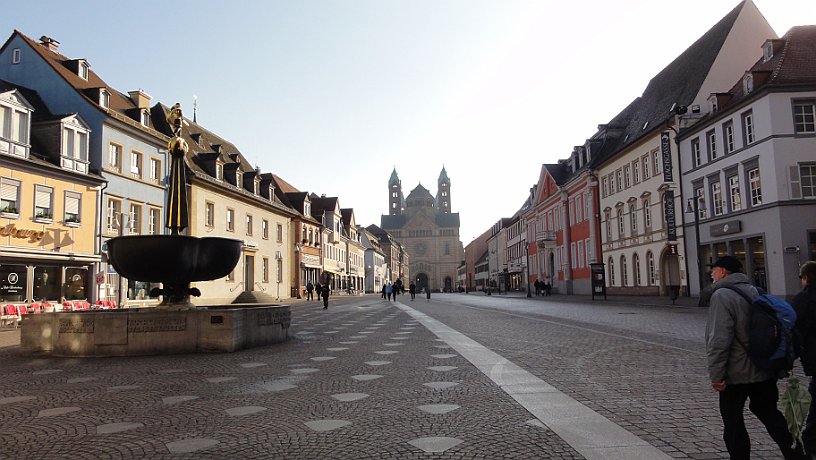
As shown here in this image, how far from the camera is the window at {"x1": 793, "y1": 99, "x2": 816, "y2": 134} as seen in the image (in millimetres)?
26547

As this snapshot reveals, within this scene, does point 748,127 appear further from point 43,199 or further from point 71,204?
point 43,199

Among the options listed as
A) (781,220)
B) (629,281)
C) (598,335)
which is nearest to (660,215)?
(629,281)

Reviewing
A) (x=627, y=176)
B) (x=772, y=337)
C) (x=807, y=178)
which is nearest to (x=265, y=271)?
(x=627, y=176)

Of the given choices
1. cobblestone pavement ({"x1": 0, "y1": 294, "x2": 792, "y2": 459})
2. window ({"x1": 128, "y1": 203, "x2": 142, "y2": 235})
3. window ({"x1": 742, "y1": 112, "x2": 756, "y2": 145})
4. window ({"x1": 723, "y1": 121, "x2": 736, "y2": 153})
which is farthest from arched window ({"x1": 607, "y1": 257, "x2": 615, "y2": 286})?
cobblestone pavement ({"x1": 0, "y1": 294, "x2": 792, "y2": 459})

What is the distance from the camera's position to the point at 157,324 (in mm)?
10828

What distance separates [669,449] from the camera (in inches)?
168

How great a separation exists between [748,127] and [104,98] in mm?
32073

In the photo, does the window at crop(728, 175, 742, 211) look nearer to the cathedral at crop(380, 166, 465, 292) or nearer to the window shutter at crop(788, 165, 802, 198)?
the window shutter at crop(788, 165, 802, 198)

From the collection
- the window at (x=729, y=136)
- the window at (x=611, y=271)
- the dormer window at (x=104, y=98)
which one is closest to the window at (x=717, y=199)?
the window at (x=729, y=136)

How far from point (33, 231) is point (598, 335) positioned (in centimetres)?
2223

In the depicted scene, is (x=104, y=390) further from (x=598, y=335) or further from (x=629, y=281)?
(x=629, y=281)

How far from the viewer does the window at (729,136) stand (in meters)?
29.8

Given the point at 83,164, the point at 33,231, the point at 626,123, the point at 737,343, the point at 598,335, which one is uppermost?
the point at 626,123

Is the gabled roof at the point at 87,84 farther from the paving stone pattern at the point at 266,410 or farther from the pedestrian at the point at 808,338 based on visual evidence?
the pedestrian at the point at 808,338
